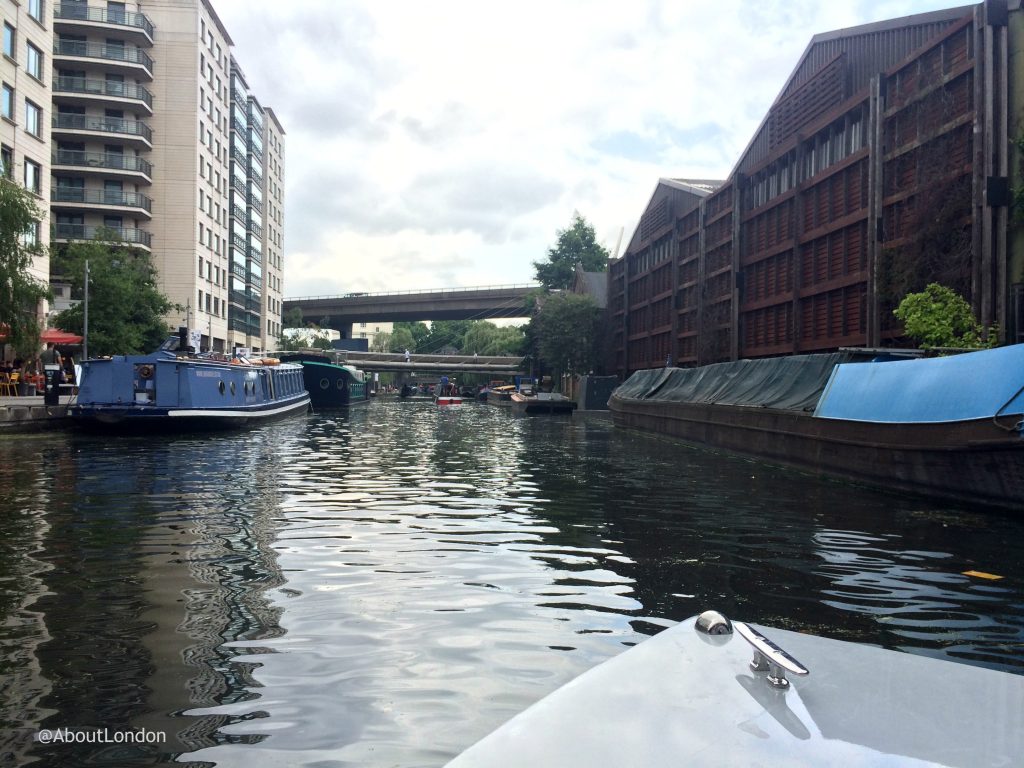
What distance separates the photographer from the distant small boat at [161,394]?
23547 millimetres

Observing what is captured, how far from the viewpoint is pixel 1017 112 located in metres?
16.1

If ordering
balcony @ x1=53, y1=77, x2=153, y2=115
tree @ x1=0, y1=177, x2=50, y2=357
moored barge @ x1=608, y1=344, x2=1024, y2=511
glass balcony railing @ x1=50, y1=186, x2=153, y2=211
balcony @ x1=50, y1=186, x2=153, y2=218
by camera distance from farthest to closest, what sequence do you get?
glass balcony railing @ x1=50, y1=186, x2=153, y2=211
balcony @ x1=50, y1=186, x2=153, y2=218
balcony @ x1=53, y1=77, x2=153, y2=115
tree @ x1=0, y1=177, x2=50, y2=357
moored barge @ x1=608, y1=344, x2=1024, y2=511

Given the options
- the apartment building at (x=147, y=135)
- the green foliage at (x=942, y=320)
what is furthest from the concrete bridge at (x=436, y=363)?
the green foliage at (x=942, y=320)

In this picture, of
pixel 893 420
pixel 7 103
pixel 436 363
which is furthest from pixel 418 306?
pixel 893 420

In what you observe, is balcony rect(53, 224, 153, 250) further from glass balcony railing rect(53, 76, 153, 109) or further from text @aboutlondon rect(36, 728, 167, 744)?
text @aboutlondon rect(36, 728, 167, 744)

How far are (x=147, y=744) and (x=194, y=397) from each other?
76.5 feet

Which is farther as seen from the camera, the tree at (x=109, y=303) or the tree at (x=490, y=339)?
the tree at (x=490, y=339)

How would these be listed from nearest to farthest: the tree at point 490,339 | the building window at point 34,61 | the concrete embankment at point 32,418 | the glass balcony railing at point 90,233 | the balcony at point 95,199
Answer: the concrete embankment at point 32,418, the building window at point 34,61, the glass balcony railing at point 90,233, the balcony at point 95,199, the tree at point 490,339

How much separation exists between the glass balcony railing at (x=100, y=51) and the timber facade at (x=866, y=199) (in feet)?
131

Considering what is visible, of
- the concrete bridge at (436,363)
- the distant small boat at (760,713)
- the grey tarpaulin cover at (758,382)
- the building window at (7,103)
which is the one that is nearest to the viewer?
the distant small boat at (760,713)

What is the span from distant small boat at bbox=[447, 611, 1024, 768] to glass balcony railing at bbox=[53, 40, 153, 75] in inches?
2450

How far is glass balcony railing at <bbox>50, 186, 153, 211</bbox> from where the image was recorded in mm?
55031

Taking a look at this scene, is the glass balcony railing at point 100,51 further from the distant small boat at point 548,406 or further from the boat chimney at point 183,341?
the boat chimney at point 183,341

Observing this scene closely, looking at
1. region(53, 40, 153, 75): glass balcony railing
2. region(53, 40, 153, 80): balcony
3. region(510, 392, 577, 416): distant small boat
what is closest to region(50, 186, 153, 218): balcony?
region(53, 40, 153, 80): balcony
